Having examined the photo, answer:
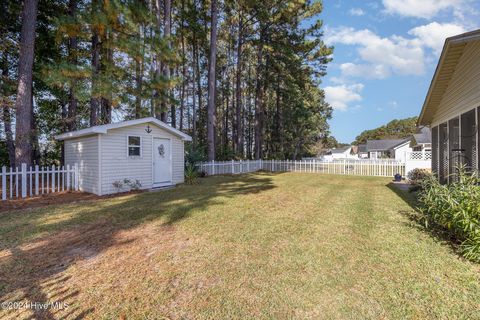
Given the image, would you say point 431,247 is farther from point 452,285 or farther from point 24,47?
point 24,47

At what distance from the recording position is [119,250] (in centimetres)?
332

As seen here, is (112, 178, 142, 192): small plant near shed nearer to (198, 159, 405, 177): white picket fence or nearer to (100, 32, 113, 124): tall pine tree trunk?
(100, 32, 113, 124): tall pine tree trunk

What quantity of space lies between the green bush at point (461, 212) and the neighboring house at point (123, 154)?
8.38 meters

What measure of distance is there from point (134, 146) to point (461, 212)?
8.77 meters

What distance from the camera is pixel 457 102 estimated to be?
6.19m

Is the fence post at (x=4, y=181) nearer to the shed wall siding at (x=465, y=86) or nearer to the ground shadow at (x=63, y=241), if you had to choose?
the ground shadow at (x=63, y=241)

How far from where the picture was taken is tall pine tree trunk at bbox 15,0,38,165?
309 inches

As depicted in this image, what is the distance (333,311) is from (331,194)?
6.13 m

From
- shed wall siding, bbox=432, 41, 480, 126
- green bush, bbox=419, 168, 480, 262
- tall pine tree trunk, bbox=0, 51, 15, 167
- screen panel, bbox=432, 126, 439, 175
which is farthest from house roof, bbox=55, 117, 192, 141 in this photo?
screen panel, bbox=432, 126, 439, 175

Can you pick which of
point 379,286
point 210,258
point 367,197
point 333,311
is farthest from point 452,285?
point 367,197

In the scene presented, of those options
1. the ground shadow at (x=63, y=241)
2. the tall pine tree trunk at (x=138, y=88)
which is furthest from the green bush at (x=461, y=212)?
the tall pine tree trunk at (x=138, y=88)

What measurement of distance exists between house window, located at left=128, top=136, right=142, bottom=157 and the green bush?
843 centimetres

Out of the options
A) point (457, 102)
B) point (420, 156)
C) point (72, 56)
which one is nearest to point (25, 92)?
point (72, 56)

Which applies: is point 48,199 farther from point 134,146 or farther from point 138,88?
point 138,88
